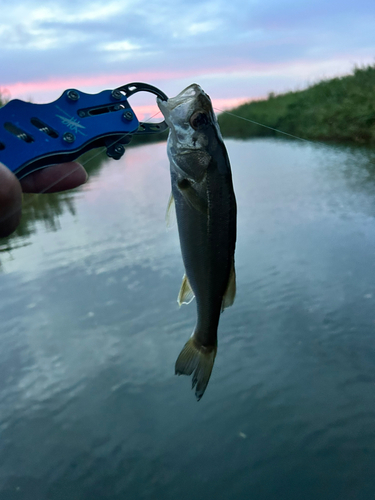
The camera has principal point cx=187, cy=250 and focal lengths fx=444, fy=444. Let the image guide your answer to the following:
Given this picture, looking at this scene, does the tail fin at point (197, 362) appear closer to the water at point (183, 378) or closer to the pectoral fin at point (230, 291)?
the pectoral fin at point (230, 291)

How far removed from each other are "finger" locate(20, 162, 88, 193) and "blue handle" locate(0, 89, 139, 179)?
91 mm

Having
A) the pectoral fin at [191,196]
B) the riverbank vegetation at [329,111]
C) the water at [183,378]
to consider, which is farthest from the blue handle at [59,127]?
the riverbank vegetation at [329,111]

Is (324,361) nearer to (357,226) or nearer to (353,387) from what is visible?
(353,387)

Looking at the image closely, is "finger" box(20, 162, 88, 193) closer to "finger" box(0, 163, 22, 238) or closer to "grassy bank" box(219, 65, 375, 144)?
"finger" box(0, 163, 22, 238)

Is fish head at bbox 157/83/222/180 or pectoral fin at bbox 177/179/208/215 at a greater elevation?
fish head at bbox 157/83/222/180

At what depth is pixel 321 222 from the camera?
1278cm

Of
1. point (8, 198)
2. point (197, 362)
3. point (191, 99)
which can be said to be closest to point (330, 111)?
point (191, 99)

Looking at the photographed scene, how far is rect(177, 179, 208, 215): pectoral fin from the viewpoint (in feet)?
6.16

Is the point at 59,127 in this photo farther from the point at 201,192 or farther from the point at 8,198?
the point at 201,192

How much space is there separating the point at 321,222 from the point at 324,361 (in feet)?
18.9

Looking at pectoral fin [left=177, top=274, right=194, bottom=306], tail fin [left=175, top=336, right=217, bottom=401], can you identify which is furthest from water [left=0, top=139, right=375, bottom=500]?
pectoral fin [left=177, top=274, right=194, bottom=306]

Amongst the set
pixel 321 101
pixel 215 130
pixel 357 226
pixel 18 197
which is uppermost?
pixel 321 101

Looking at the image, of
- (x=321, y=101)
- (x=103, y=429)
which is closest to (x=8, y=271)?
(x=103, y=429)

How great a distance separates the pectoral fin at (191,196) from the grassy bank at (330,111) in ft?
Answer: 79.4
